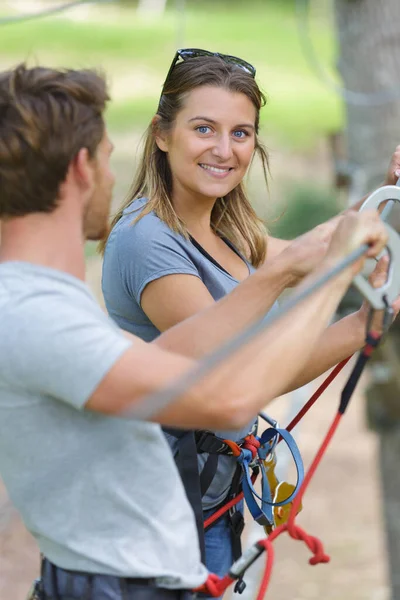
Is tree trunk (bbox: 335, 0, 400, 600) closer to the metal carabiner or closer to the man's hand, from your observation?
the man's hand

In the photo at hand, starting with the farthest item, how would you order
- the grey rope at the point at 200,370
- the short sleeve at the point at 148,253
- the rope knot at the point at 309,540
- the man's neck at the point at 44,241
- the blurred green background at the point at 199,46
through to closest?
the blurred green background at the point at 199,46 → the short sleeve at the point at 148,253 → the rope knot at the point at 309,540 → the man's neck at the point at 44,241 → the grey rope at the point at 200,370

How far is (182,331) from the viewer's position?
1.57 m

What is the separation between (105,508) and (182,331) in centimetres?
30

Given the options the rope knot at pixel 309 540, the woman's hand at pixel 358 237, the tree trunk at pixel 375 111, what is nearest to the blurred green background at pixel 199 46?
the tree trunk at pixel 375 111

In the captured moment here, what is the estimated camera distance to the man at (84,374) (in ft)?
4.21

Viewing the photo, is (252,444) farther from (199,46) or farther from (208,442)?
(199,46)

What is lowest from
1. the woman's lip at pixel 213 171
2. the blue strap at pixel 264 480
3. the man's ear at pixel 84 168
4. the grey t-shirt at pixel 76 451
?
the blue strap at pixel 264 480

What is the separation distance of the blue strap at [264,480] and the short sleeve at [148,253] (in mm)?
346

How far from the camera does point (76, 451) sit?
4.51 ft

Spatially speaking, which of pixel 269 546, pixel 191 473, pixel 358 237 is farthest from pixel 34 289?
pixel 191 473

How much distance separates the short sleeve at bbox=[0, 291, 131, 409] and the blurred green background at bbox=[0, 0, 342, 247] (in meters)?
10.0

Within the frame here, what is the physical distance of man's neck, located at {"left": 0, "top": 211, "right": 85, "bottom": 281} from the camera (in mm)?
1357

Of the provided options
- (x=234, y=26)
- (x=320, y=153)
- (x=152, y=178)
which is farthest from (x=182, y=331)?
(x=234, y=26)

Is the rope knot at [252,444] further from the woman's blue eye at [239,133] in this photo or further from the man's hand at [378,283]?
the woman's blue eye at [239,133]
